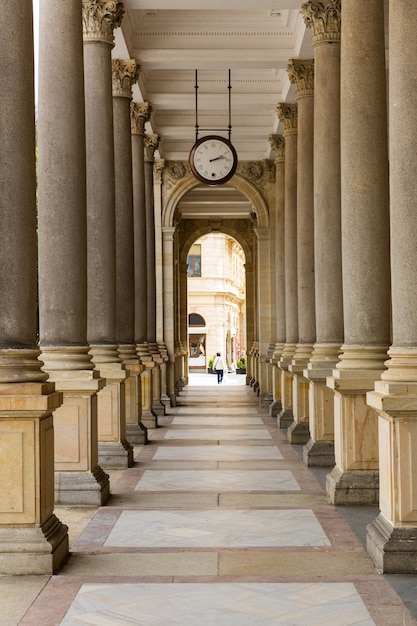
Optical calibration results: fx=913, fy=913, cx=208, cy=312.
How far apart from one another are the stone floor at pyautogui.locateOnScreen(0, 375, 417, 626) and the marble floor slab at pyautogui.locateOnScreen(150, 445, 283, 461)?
1385mm

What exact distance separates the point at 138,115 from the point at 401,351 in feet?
56.4

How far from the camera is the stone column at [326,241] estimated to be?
15914mm

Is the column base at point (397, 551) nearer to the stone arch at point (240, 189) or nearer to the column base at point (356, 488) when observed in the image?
the column base at point (356, 488)

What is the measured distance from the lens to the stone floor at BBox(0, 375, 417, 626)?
24.8 ft

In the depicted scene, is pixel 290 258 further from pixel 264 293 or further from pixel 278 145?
pixel 264 293

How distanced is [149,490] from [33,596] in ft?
19.2

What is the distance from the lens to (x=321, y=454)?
1596cm

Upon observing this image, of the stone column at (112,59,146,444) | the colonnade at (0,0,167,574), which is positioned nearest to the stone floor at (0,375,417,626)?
the colonnade at (0,0,167,574)

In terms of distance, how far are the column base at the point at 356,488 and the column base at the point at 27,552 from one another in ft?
15.4

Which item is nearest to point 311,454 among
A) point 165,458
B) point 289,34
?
point 165,458

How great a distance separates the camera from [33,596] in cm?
812

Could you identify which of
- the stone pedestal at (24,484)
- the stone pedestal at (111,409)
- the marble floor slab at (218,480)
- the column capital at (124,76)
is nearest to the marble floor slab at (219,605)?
the stone pedestal at (24,484)

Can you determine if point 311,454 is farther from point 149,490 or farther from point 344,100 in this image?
point 344,100

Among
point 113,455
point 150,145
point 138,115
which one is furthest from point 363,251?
point 150,145
